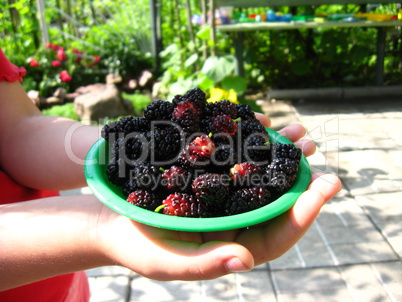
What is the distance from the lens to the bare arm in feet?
2.79

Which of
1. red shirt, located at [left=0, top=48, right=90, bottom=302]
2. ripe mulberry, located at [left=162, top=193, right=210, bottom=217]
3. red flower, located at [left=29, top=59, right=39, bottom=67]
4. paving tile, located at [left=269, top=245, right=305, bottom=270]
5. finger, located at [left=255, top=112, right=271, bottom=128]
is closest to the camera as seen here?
ripe mulberry, located at [left=162, top=193, right=210, bottom=217]

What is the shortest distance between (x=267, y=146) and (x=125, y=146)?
11.2 inches

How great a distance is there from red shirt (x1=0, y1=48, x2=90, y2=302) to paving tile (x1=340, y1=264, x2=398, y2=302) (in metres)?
0.99

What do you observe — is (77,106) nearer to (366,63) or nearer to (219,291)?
(219,291)

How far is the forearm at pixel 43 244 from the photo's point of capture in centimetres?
62

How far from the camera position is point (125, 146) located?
2.66 feet

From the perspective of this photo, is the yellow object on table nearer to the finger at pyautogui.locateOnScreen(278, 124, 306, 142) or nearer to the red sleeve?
the finger at pyautogui.locateOnScreen(278, 124, 306, 142)

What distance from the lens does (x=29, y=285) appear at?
31.3 inches

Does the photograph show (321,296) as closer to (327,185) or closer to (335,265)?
(335,265)

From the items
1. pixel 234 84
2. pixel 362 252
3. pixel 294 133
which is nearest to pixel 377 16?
pixel 234 84

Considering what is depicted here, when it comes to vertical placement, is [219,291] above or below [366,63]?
below

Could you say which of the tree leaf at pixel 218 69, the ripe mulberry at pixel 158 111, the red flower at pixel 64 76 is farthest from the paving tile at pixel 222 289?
the red flower at pixel 64 76

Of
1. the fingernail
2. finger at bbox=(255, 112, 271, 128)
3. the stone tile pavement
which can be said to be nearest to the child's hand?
the fingernail

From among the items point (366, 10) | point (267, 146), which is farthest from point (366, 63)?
point (267, 146)
